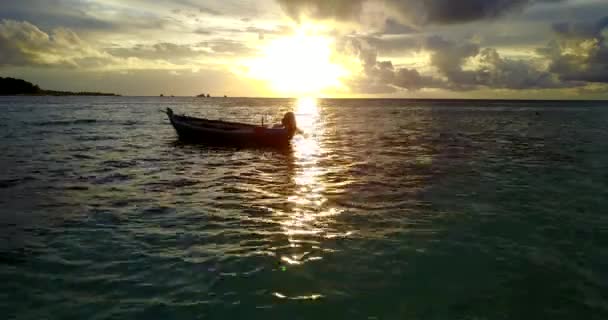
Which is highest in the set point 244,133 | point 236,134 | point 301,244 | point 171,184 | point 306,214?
point 244,133

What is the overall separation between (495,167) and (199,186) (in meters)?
17.0

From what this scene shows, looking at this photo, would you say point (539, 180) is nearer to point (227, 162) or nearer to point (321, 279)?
point (321, 279)

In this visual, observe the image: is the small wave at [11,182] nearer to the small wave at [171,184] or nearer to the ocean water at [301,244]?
the ocean water at [301,244]

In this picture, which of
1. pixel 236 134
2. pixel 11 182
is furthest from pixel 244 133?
pixel 11 182

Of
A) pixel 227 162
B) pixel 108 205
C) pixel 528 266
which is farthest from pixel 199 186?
pixel 528 266

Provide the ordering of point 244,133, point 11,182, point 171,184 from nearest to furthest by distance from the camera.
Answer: point 11,182, point 171,184, point 244,133

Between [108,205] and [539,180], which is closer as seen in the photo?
[108,205]

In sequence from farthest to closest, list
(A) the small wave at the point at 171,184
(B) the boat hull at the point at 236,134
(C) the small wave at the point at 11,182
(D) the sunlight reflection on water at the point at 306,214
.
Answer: (B) the boat hull at the point at 236,134 → (A) the small wave at the point at 171,184 → (C) the small wave at the point at 11,182 → (D) the sunlight reflection on water at the point at 306,214

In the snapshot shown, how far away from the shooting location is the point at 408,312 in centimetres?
716

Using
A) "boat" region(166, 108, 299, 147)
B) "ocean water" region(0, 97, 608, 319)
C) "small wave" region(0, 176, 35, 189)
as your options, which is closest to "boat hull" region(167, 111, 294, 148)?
"boat" region(166, 108, 299, 147)

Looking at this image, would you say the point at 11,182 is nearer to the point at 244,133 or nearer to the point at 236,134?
the point at 236,134

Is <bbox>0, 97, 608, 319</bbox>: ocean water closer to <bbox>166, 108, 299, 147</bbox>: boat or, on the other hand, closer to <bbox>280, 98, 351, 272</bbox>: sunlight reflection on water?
<bbox>280, 98, 351, 272</bbox>: sunlight reflection on water

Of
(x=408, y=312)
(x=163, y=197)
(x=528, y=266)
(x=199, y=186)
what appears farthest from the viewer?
(x=199, y=186)

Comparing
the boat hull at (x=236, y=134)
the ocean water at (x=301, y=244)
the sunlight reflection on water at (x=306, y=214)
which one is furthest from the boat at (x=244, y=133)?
the ocean water at (x=301, y=244)
